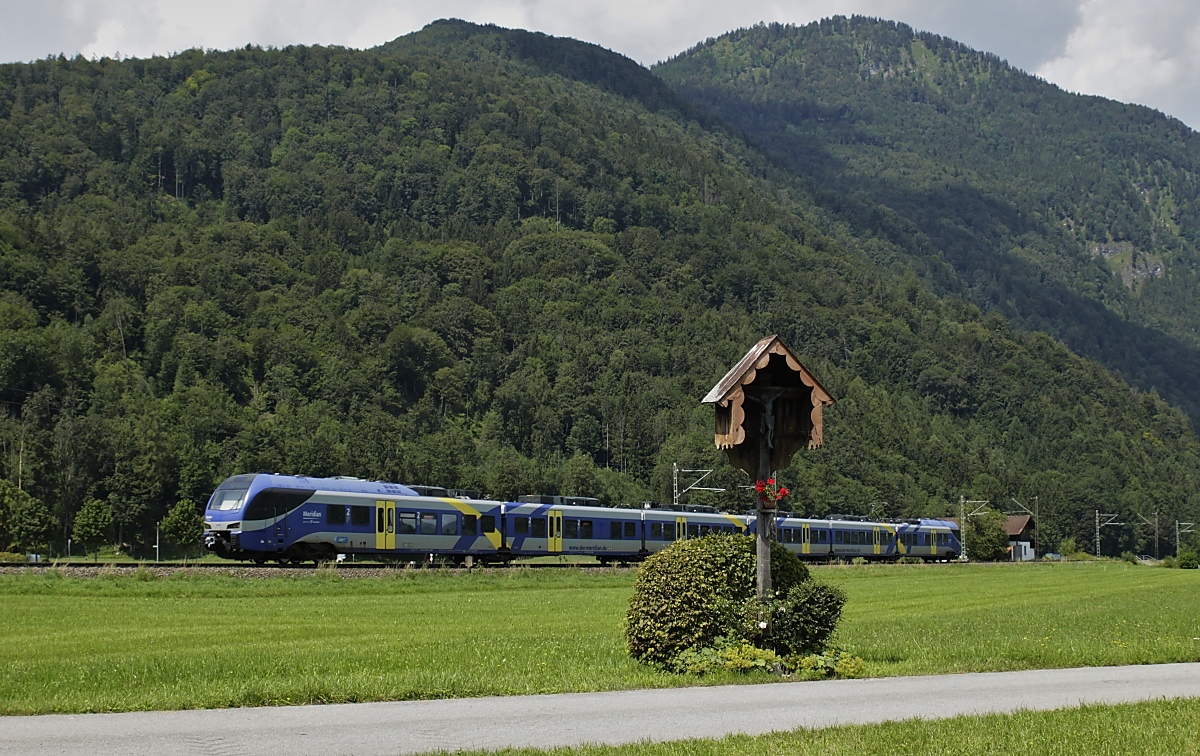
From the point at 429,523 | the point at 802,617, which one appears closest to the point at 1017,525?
the point at 429,523

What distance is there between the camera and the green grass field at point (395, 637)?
14227mm

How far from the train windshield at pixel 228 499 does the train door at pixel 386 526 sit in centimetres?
561

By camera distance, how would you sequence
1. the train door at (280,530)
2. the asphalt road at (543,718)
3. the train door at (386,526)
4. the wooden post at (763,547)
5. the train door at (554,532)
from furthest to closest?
the train door at (554,532) → the train door at (386,526) → the train door at (280,530) → the wooden post at (763,547) → the asphalt road at (543,718)

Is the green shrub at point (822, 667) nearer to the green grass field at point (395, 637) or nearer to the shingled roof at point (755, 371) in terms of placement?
the green grass field at point (395, 637)

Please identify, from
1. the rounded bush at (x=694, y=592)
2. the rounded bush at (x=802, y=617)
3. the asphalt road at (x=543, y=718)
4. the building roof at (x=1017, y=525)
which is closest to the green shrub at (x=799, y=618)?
the rounded bush at (x=802, y=617)

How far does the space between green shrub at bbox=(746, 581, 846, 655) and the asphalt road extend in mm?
783

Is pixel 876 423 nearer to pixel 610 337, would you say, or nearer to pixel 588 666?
pixel 610 337

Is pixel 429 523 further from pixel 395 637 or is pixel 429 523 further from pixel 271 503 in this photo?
pixel 395 637

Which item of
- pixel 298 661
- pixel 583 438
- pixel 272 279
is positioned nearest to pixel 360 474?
pixel 583 438

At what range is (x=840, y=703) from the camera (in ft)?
43.9

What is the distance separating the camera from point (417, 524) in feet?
165

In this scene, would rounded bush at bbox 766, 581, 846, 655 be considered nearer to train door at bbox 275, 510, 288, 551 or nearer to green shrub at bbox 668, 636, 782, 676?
green shrub at bbox 668, 636, 782, 676

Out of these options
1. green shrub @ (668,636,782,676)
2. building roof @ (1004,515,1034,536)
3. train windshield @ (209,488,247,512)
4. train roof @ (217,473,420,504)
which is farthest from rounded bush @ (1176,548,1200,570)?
green shrub @ (668,636,782,676)

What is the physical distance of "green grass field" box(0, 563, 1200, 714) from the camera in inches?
560
